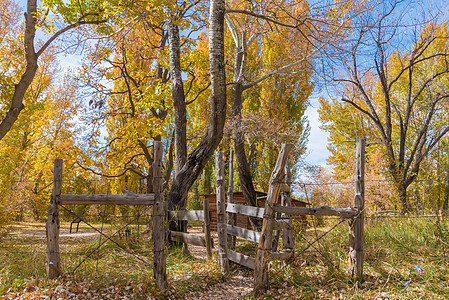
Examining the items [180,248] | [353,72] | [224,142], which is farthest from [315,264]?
[224,142]

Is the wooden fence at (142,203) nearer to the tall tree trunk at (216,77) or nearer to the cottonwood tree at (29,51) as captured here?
the tall tree trunk at (216,77)

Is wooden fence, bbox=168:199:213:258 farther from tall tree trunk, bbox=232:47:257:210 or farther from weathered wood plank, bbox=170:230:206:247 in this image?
tall tree trunk, bbox=232:47:257:210

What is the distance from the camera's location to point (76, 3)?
861 cm

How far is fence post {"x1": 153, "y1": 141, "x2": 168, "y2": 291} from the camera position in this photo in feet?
16.5

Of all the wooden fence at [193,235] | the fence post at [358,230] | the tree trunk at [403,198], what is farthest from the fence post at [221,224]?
the tree trunk at [403,198]

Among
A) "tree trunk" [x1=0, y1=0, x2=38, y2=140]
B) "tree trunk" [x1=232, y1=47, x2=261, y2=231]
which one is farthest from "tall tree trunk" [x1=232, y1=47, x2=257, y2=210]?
"tree trunk" [x1=0, y1=0, x2=38, y2=140]

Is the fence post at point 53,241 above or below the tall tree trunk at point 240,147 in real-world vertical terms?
below

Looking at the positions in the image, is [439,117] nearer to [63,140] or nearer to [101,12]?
[101,12]

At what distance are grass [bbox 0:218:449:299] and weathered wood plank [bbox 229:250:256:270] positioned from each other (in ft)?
0.97

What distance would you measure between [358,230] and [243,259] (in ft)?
6.81

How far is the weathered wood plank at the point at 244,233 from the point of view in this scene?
598 cm

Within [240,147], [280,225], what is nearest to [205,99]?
[240,147]

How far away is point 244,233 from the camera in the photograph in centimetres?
641

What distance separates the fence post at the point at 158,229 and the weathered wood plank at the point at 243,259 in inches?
61.8
